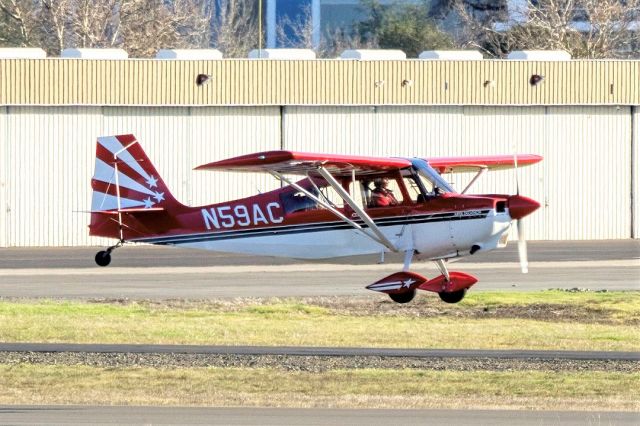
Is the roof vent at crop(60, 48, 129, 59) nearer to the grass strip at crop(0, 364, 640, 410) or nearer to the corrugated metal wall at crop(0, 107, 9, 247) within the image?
the corrugated metal wall at crop(0, 107, 9, 247)

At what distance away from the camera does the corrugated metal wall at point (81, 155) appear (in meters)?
39.3

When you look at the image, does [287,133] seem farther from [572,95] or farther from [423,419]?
[423,419]

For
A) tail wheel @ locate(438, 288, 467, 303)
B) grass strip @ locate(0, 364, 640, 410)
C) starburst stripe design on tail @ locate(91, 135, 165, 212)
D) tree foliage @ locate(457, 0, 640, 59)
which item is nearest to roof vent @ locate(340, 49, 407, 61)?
starburst stripe design on tail @ locate(91, 135, 165, 212)

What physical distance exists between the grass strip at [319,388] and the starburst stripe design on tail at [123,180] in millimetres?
9258

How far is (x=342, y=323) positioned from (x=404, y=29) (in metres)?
59.7

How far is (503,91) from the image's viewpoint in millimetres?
41719

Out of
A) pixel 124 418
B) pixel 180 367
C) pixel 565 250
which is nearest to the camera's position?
pixel 124 418

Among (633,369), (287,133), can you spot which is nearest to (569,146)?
(287,133)

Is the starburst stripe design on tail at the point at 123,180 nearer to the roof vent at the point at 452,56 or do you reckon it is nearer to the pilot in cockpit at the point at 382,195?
the pilot in cockpit at the point at 382,195

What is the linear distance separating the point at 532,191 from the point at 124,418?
2999cm

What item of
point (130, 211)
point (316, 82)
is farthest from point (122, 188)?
point (316, 82)

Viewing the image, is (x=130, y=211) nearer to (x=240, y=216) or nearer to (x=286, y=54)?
(x=240, y=216)

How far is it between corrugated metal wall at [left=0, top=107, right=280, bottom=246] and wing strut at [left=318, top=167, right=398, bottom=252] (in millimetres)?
16050

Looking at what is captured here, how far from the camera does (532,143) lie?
42.1 metres
